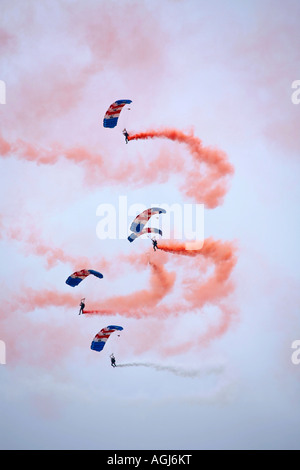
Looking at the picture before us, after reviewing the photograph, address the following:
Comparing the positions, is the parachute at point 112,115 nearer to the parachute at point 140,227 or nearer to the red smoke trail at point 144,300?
the parachute at point 140,227

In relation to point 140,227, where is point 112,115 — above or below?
above
